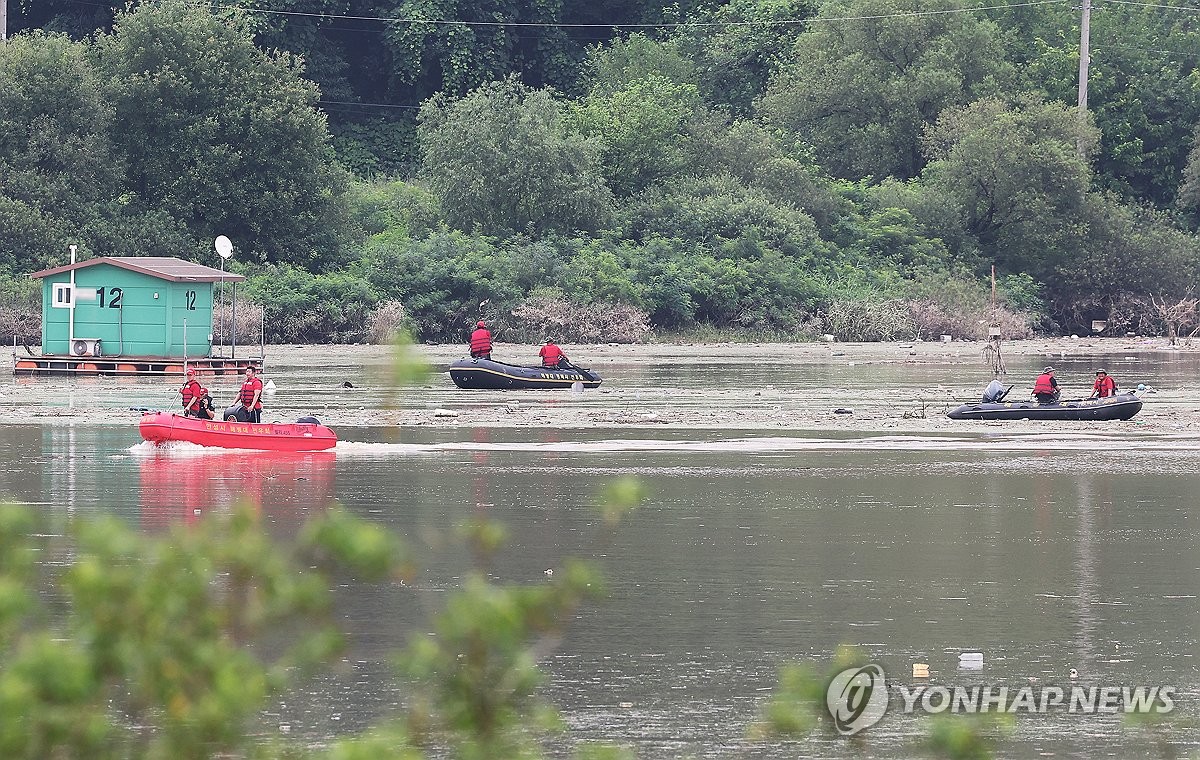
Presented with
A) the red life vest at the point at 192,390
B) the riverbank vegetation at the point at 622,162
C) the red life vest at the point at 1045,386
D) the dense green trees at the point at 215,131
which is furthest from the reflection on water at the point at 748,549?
the dense green trees at the point at 215,131

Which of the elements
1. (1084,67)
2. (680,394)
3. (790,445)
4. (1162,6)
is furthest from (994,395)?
(1162,6)

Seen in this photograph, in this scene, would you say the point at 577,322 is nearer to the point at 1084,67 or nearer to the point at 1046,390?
the point at 1084,67

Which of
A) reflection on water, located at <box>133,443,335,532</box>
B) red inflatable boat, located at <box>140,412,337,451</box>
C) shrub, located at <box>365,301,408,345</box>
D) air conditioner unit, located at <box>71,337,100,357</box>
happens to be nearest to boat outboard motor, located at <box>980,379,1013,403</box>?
reflection on water, located at <box>133,443,335,532</box>

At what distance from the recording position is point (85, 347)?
4616 cm

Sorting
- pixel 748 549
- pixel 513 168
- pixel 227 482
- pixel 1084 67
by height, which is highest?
pixel 1084 67

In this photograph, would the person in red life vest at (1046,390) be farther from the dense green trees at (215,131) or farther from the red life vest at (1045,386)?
the dense green trees at (215,131)

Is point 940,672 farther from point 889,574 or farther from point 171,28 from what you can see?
point 171,28

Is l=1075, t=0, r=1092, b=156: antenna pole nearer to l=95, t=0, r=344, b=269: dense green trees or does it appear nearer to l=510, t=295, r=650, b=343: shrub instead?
l=510, t=295, r=650, b=343: shrub

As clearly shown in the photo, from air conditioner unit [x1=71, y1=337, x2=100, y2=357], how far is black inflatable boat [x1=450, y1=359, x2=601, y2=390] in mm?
9410

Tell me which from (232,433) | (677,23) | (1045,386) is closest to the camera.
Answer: (232,433)

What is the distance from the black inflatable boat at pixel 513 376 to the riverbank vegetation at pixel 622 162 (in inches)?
748

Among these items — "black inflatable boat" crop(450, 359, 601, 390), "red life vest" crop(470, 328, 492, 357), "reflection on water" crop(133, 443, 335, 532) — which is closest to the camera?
"reflection on water" crop(133, 443, 335, 532)

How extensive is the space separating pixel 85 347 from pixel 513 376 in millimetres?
11138

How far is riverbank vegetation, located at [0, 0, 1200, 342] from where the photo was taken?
6269 cm
